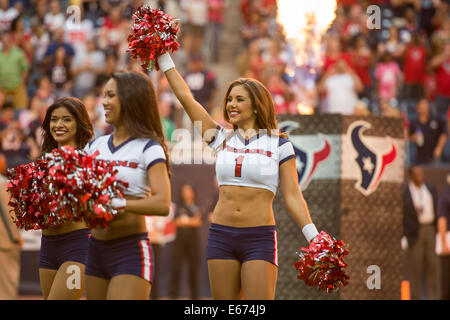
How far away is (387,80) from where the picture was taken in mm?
13727

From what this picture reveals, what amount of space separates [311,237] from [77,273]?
1.40 meters

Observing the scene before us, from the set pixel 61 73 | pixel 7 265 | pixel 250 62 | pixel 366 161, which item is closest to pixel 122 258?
pixel 366 161

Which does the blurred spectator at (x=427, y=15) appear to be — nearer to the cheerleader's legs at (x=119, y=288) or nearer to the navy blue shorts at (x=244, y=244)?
the navy blue shorts at (x=244, y=244)

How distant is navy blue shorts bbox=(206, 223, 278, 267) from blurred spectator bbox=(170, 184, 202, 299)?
22.2 feet

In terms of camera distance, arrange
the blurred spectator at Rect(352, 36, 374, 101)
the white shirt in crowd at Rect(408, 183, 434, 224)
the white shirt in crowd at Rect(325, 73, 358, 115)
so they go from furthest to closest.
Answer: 1. the blurred spectator at Rect(352, 36, 374, 101)
2. the white shirt in crowd at Rect(325, 73, 358, 115)
3. the white shirt in crowd at Rect(408, 183, 434, 224)

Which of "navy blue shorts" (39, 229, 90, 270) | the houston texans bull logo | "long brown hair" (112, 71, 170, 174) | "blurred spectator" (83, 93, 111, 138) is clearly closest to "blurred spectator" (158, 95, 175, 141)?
"blurred spectator" (83, 93, 111, 138)

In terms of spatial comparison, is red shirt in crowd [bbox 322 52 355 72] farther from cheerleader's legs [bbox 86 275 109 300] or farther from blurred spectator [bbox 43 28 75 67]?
cheerleader's legs [bbox 86 275 109 300]

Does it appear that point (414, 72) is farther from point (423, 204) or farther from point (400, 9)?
point (423, 204)

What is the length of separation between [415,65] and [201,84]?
4.12 meters

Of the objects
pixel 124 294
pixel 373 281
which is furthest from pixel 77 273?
pixel 373 281

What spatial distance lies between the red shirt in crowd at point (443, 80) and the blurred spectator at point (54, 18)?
7.28 m

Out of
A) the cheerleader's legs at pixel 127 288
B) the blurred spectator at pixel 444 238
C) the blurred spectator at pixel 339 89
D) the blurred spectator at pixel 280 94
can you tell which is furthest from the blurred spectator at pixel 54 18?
the cheerleader's legs at pixel 127 288

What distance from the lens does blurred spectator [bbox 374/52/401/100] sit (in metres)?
13.7

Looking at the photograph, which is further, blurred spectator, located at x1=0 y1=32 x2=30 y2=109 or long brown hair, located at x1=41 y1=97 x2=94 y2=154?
blurred spectator, located at x1=0 y1=32 x2=30 y2=109
